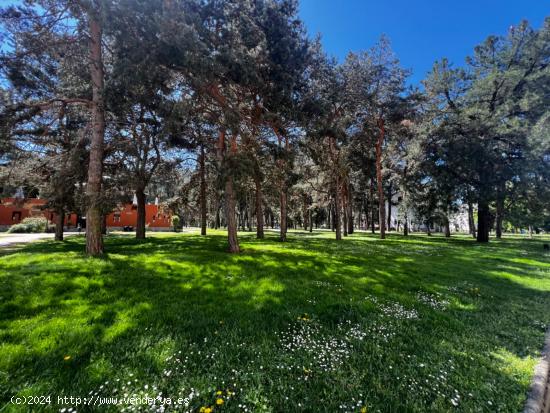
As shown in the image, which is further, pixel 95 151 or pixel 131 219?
pixel 131 219

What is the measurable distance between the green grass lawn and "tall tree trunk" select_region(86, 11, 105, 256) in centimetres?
185

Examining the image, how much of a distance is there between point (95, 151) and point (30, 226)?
30.8 meters

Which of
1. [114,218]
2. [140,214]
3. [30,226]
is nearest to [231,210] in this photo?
[140,214]

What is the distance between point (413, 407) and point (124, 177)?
523 inches

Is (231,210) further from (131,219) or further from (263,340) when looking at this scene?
(131,219)

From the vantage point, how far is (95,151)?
29.0ft

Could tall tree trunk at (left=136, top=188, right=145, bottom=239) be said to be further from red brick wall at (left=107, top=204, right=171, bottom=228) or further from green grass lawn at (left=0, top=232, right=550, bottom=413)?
red brick wall at (left=107, top=204, right=171, bottom=228)

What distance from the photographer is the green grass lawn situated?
105 inches

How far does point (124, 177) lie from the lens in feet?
39.1

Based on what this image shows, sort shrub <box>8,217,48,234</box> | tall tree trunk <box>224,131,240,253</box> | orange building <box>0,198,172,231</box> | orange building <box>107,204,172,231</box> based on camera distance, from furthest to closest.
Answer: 1. orange building <box>107,204,172,231</box>
2. orange building <box>0,198,172,231</box>
3. shrub <box>8,217,48,234</box>
4. tall tree trunk <box>224,131,240,253</box>

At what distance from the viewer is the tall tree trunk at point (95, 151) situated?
8.64 m

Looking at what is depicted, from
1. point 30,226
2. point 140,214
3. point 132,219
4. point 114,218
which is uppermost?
point 140,214

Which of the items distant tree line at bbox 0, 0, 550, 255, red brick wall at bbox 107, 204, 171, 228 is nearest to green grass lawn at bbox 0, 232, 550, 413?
distant tree line at bbox 0, 0, 550, 255

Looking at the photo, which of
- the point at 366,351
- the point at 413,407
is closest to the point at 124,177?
the point at 366,351
